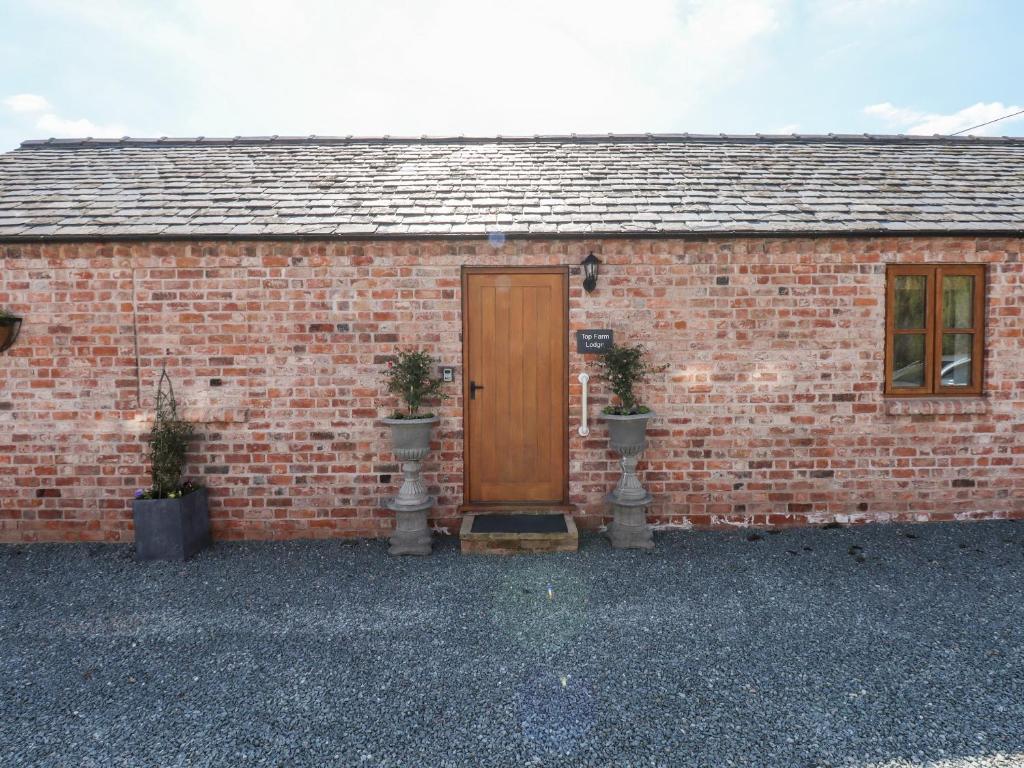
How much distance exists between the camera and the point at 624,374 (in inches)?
188

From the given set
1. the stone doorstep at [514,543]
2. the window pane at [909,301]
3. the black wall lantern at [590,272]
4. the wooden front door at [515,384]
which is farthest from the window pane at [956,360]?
the stone doorstep at [514,543]

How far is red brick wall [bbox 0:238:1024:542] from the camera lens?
491cm

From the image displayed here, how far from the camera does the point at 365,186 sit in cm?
597

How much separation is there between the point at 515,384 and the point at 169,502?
314 cm

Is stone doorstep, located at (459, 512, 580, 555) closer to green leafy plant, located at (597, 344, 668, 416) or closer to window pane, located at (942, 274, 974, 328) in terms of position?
green leafy plant, located at (597, 344, 668, 416)

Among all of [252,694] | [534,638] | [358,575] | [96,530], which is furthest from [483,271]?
[96,530]

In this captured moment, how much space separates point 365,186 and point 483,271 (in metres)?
2.00

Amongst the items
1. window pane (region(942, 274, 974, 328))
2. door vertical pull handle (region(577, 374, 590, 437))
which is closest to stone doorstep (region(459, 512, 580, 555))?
door vertical pull handle (region(577, 374, 590, 437))

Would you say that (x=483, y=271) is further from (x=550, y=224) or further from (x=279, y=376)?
(x=279, y=376)

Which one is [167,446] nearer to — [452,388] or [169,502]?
[169,502]

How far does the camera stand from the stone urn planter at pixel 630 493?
15.4 ft

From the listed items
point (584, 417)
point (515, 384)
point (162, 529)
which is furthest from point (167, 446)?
point (584, 417)

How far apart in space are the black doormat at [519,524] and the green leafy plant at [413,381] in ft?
3.55

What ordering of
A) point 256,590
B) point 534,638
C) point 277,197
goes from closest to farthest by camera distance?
point 534,638, point 256,590, point 277,197
